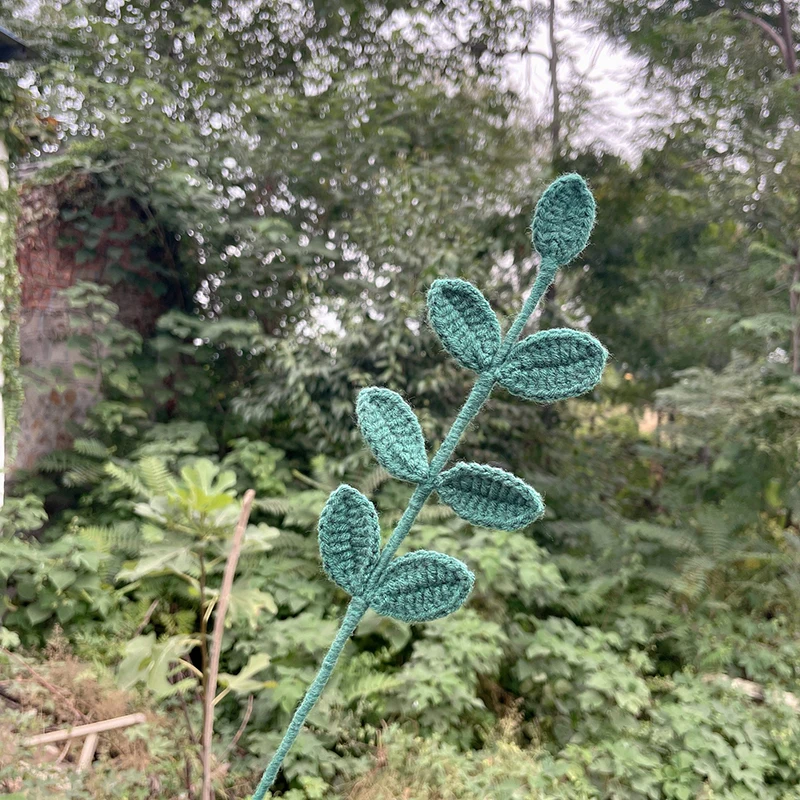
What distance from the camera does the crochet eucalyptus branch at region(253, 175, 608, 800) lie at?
0.54 meters

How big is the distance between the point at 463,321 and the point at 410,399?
2164 mm

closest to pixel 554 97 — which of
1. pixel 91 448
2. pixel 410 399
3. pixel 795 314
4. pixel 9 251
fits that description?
pixel 795 314

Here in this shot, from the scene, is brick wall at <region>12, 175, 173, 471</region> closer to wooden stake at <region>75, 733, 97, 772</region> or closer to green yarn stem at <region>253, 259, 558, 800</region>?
wooden stake at <region>75, 733, 97, 772</region>

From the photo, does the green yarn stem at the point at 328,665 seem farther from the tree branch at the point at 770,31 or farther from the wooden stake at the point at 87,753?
the tree branch at the point at 770,31

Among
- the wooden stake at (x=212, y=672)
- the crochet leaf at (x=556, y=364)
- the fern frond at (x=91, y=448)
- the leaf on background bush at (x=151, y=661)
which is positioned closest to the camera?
the crochet leaf at (x=556, y=364)

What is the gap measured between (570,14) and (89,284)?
3005 mm

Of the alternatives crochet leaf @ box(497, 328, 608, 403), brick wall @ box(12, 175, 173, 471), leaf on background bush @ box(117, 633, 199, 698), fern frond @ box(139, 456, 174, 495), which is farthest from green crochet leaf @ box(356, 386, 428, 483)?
brick wall @ box(12, 175, 173, 471)

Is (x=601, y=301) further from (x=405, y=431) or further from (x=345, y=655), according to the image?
(x=405, y=431)

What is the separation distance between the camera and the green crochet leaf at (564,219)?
0.54 metres

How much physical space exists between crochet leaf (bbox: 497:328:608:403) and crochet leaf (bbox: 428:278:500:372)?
0.03m

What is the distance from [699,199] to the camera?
2809 mm

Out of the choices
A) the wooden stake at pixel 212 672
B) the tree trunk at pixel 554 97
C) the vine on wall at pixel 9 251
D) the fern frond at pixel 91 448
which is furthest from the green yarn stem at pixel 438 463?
the tree trunk at pixel 554 97

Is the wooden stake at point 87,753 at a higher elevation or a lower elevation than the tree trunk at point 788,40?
lower

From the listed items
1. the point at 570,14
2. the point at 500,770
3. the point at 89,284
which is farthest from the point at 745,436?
the point at 89,284
